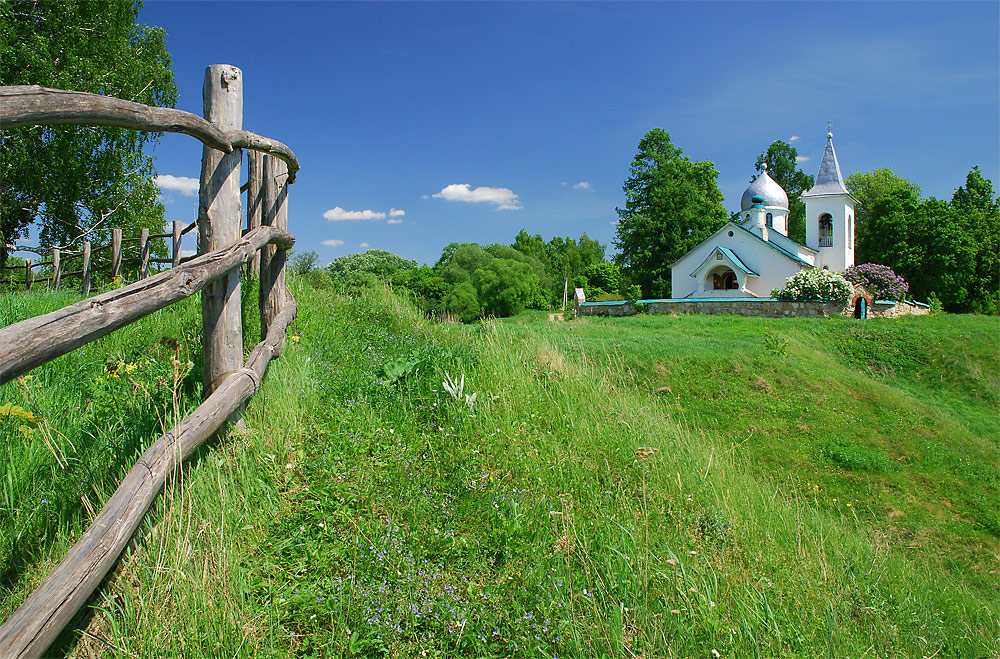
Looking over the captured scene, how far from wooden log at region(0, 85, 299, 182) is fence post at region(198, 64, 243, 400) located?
140 mm

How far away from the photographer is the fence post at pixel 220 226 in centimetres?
337

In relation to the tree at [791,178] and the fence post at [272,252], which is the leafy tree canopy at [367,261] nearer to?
the tree at [791,178]

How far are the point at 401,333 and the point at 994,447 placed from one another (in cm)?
1025

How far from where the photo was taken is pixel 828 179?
36.9 meters

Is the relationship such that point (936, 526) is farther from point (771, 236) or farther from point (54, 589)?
point (771, 236)

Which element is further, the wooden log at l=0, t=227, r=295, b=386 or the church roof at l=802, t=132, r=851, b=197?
the church roof at l=802, t=132, r=851, b=197

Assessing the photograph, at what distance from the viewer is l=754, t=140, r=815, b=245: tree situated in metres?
55.2

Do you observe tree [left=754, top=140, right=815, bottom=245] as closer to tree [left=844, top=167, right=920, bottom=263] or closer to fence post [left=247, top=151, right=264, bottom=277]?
tree [left=844, top=167, right=920, bottom=263]

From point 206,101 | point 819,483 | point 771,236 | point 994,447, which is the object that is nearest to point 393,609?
point 206,101

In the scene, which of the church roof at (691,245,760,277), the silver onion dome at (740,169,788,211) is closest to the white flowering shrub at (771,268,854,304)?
the church roof at (691,245,760,277)

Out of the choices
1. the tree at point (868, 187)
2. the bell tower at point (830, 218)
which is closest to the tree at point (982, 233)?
the tree at point (868, 187)

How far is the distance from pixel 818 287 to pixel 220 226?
23.9 m

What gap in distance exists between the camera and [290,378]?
395 cm

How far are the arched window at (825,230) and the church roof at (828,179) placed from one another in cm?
152
